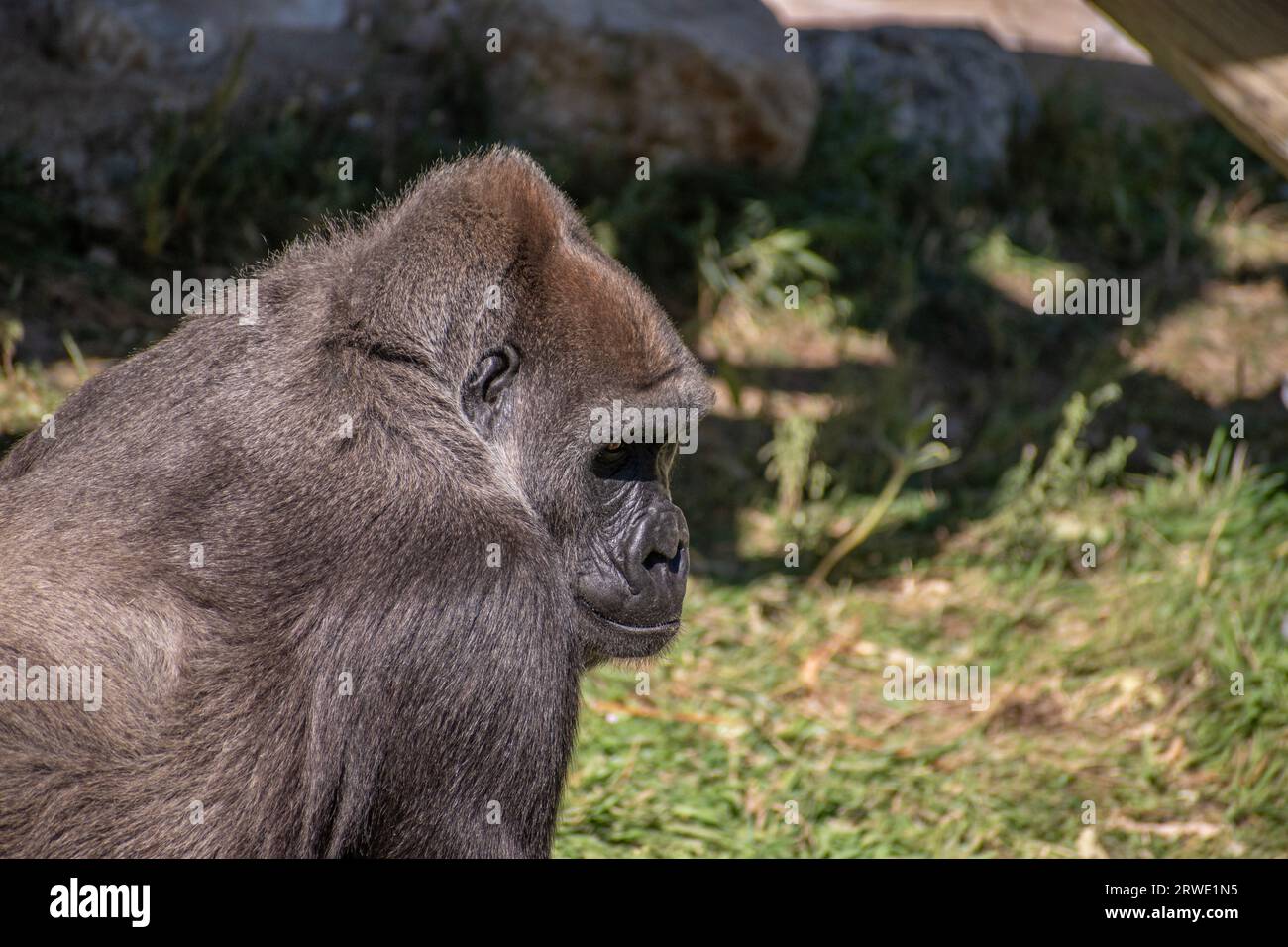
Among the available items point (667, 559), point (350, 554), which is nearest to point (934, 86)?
point (667, 559)

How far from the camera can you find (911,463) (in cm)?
620

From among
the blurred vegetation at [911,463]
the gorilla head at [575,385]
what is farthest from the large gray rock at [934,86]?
the gorilla head at [575,385]

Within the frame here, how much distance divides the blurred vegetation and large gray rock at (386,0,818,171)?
0.19m

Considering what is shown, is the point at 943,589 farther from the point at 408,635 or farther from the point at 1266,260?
the point at 1266,260

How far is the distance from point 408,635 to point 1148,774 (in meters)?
3.26

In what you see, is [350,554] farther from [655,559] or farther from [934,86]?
Answer: [934,86]

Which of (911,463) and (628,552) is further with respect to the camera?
(911,463)

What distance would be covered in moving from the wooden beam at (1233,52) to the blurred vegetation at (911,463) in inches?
84.9

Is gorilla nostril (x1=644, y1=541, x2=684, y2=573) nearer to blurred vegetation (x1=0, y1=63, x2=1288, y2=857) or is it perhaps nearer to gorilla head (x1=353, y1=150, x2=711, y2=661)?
gorilla head (x1=353, y1=150, x2=711, y2=661)

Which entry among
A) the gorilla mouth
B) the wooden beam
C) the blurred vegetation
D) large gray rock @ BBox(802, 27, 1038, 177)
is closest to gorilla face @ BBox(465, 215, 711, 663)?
the gorilla mouth

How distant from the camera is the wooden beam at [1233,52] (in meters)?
3.95

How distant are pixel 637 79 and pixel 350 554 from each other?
5.53m

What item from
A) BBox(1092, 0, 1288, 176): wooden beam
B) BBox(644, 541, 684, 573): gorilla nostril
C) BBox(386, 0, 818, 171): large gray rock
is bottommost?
BBox(644, 541, 684, 573): gorilla nostril

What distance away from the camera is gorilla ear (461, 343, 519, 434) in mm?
3414
